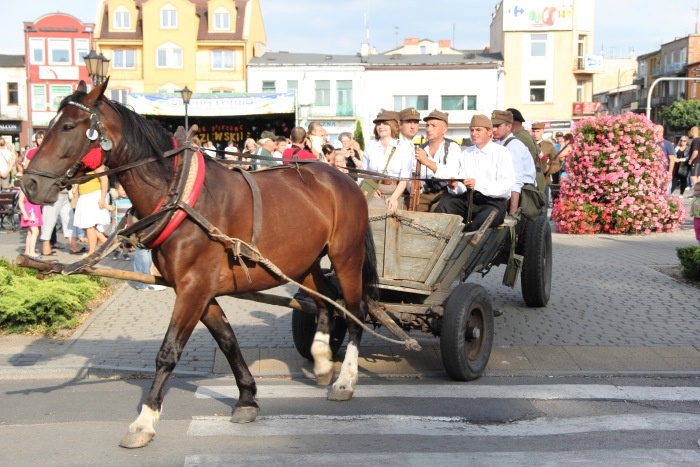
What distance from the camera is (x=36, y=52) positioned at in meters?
65.3

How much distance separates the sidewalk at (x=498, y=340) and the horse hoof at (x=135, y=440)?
2088 mm

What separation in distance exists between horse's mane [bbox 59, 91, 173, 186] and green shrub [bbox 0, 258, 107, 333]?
10.7 feet

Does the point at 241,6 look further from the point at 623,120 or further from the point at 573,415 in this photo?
the point at 573,415

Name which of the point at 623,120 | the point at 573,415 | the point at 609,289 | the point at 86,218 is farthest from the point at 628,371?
the point at 623,120

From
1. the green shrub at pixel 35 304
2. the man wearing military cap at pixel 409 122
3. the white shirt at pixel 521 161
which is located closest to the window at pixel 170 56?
the green shrub at pixel 35 304

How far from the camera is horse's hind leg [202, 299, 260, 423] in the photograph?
607 cm

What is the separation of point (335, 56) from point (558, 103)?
1673 centimetres

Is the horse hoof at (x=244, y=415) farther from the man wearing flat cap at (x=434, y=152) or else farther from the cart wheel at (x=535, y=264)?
the cart wheel at (x=535, y=264)

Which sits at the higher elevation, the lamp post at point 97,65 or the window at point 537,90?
the window at point 537,90

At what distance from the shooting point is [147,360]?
7.90m

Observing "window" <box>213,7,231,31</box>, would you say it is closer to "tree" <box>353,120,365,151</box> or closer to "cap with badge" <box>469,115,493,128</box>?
"tree" <box>353,120,365,151</box>

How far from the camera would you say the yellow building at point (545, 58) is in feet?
205

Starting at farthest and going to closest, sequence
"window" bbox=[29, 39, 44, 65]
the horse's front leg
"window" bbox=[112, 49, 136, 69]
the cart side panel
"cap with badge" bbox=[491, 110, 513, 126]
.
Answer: "window" bbox=[29, 39, 44, 65] < "window" bbox=[112, 49, 136, 69] < "cap with badge" bbox=[491, 110, 513, 126] < the cart side panel < the horse's front leg

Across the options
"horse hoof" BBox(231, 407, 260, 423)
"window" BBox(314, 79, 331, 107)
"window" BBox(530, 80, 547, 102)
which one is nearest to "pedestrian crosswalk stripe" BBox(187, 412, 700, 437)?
"horse hoof" BBox(231, 407, 260, 423)
